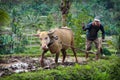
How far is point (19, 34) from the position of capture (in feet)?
81.4

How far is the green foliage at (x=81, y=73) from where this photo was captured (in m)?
8.20

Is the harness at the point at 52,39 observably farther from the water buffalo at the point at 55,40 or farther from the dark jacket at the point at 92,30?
the dark jacket at the point at 92,30

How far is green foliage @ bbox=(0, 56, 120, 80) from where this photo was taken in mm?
8202

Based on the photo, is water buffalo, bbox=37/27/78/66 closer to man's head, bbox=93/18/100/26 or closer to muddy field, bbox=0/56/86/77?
muddy field, bbox=0/56/86/77

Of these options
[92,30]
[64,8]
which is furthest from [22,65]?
[64,8]

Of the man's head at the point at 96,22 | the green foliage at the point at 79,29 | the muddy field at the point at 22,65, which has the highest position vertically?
the man's head at the point at 96,22

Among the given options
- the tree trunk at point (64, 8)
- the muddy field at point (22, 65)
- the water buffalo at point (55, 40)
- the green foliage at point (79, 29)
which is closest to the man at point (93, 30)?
the water buffalo at point (55, 40)

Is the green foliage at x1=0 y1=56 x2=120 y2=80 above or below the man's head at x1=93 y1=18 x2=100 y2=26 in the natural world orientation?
below

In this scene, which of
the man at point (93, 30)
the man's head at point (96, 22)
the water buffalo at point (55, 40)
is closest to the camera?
the water buffalo at point (55, 40)

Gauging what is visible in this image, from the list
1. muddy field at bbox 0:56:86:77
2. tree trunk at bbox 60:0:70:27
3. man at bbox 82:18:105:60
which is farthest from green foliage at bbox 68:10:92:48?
muddy field at bbox 0:56:86:77

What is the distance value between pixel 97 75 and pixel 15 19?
2016 centimetres

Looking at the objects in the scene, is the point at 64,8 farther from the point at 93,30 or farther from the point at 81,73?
the point at 81,73

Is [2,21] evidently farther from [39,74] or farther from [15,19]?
[15,19]

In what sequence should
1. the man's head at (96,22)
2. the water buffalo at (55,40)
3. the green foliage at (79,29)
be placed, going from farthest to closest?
1. the green foliage at (79,29)
2. the man's head at (96,22)
3. the water buffalo at (55,40)
